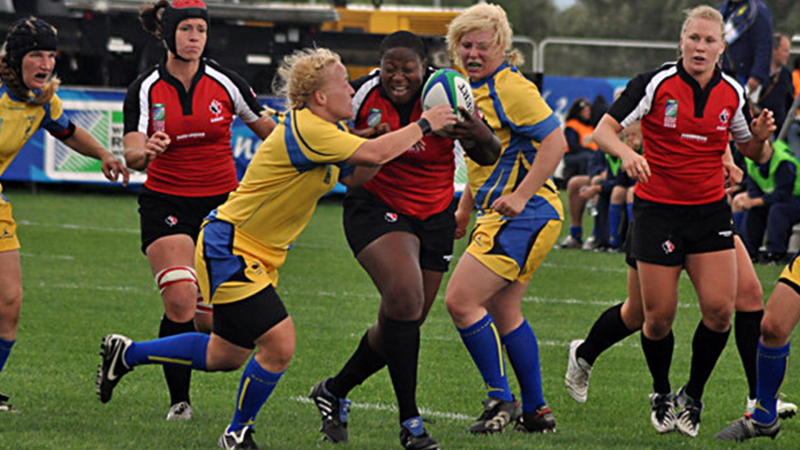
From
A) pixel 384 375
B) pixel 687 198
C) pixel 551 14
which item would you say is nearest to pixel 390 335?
pixel 687 198

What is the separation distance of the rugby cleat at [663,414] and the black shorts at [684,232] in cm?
70

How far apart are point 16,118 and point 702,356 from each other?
12.1 feet

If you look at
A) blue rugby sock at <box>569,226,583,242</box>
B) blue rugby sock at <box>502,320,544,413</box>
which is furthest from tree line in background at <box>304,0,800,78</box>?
blue rugby sock at <box>502,320,544,413</box>

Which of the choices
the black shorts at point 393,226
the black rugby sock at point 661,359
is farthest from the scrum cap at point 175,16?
the black rugby sock at point 661,359

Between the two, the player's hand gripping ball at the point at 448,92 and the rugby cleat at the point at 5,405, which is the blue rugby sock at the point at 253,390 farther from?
the rugby cleat at the point at 5,405

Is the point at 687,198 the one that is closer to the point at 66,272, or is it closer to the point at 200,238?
the point at 200,238

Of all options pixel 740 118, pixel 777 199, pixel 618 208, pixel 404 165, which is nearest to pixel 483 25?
pixel 404 165

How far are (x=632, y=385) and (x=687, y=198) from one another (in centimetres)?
181

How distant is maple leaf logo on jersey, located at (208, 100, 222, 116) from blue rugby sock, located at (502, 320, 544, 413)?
74.1 inches

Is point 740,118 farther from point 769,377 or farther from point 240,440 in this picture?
point 240,440

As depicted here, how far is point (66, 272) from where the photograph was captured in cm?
1201

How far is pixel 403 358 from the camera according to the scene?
561 cm

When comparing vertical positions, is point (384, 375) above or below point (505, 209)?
below

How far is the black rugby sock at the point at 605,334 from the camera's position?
689 cm
